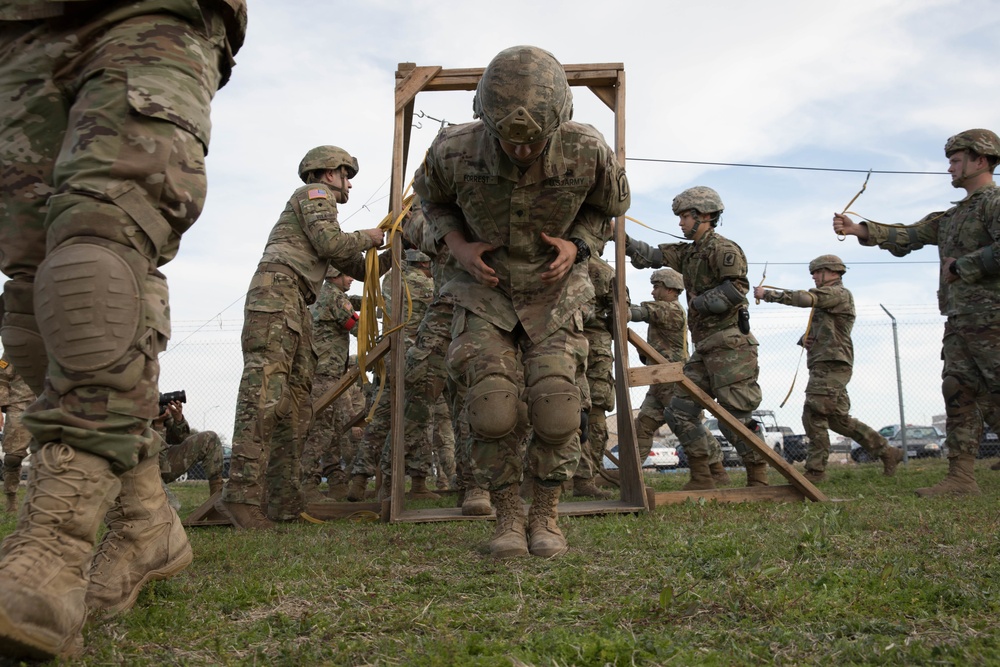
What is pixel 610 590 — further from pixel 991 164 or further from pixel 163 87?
pixel 991 164

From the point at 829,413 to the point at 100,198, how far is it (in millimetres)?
8507

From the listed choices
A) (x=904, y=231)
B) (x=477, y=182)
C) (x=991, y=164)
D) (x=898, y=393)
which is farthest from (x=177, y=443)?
(x=898, y=393)

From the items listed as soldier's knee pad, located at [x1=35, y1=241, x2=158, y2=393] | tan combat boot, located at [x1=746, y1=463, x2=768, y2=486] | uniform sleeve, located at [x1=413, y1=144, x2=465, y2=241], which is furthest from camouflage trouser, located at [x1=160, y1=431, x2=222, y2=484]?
soldier's knee pad, located at [x1=35, y1=241, x2=158, y2=393]

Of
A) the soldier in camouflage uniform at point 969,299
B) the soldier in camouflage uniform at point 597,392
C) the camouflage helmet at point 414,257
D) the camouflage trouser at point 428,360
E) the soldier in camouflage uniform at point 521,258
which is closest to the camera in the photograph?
the soldier in camouflage uniform at point 521,258

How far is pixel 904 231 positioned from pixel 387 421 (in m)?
4.56

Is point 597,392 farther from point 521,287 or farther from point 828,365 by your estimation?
point 521,287

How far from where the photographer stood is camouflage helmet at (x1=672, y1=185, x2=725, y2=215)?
24.9 feet

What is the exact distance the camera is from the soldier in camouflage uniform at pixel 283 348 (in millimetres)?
5105

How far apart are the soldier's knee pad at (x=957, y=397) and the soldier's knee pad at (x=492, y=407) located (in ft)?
14.6

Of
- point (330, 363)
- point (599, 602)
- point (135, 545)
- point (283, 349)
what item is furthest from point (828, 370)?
point (135, 545)

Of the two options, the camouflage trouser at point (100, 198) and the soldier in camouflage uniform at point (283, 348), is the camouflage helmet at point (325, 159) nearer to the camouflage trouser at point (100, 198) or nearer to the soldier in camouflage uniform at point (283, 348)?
the soldier in camouflage uniform at point (283, 348)

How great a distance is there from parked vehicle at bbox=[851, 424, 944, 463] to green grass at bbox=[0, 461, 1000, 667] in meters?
15.7

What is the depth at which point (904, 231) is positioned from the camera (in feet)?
23.0

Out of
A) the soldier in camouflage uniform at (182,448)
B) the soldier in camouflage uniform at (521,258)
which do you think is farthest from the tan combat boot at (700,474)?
the soldier in camouflage uniform at (182,448)
